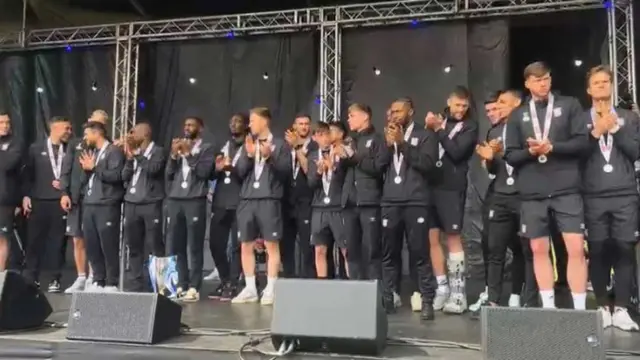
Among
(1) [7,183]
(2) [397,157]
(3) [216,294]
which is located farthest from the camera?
(1) [7,183]

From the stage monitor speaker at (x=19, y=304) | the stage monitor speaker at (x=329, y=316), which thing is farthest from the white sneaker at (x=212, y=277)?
the stage monitor speaker at (x=329, y=316)

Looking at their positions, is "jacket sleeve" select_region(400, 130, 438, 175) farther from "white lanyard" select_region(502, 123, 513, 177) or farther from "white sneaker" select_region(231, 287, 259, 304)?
"white sneaker" select_region(231, 287, 259, 304)

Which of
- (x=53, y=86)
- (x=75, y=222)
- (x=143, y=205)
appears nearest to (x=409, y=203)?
(x=143, y=205)

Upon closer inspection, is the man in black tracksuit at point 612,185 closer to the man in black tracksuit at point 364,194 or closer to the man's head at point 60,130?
the man in black tracksuit at point 364,194

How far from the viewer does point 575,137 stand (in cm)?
341

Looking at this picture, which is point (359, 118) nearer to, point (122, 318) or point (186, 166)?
point (186, 166)

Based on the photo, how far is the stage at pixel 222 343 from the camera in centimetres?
293

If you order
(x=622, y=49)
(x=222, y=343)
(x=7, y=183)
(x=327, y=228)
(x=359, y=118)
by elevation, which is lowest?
(x=222, y=343)

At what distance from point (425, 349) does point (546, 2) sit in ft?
13.1

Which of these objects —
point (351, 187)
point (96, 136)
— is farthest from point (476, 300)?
point (96, 136)

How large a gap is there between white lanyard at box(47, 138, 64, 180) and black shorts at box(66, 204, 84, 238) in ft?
1.14

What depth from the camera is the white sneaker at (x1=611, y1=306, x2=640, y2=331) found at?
11.4ft

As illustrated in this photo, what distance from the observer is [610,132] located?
3.54m

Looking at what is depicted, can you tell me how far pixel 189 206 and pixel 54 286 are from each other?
1439 millimetres
